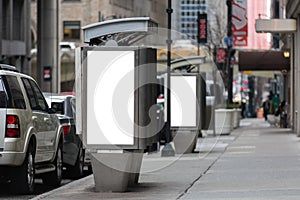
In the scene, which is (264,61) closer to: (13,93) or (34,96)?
(34,96)

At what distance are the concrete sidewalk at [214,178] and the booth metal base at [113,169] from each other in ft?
0.60

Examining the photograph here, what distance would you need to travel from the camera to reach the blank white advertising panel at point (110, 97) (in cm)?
1327

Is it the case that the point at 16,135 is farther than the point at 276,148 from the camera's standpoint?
No

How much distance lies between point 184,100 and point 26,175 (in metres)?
10.7

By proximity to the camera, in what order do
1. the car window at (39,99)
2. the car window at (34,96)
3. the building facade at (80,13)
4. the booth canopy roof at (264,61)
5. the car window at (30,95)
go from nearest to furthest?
the car window at (30,95) < the car window at (34,96) < the car window at (39,99) < the booth canopy roof at (264,61) < the building facade at (80,13)

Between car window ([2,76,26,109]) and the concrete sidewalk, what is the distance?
1443mm

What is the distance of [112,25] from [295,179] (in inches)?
161

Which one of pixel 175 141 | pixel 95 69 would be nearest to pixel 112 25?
pixel 95 69

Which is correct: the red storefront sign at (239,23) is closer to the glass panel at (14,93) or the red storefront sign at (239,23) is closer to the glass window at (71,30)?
the glass panel at (14,93)

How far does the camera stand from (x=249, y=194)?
13109 millimetres

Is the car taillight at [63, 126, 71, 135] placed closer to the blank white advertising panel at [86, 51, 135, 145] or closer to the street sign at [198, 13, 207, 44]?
the blank white advertising panel at [86, 51, 135, 145]

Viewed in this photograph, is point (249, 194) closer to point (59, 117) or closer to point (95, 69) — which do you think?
point (95, 69)

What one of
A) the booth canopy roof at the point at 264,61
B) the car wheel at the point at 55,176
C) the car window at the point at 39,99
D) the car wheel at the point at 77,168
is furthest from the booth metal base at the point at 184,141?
the booth canopy roof at the point at 264,61

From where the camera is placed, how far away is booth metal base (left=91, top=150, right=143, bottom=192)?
13219 millimetres
